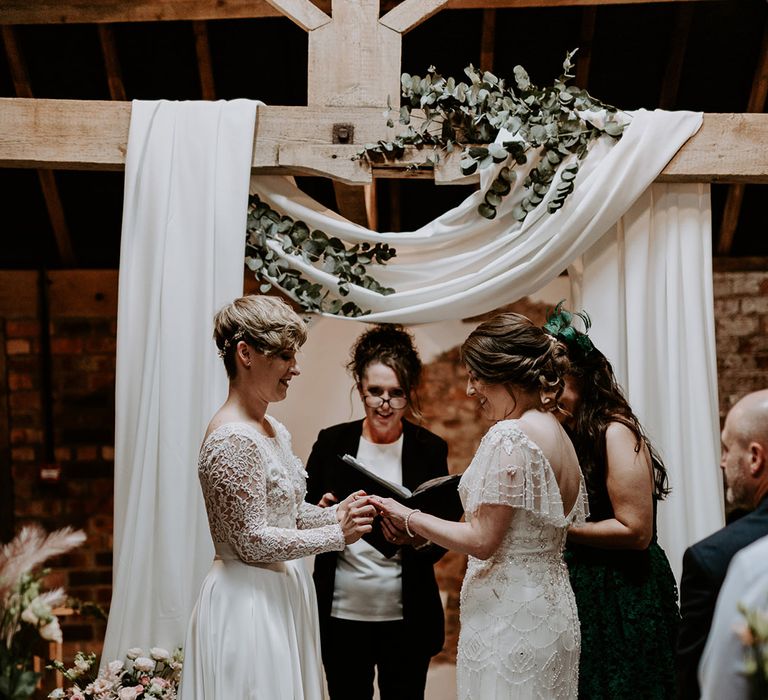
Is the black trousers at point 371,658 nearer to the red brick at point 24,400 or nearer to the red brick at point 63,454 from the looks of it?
the red brick at point 63,454

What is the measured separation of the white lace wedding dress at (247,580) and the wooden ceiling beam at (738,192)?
3431 mm

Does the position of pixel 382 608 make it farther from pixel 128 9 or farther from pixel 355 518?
pixel 128 9

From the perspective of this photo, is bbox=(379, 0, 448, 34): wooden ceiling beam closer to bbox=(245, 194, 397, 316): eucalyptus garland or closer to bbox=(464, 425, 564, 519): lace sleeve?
bbox=(245, 194, 397, 316): eucalyptus garland

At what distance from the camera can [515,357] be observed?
2.60m

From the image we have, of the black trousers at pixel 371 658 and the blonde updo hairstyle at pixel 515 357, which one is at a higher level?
the blonde updo hairstyle at pixel 515 357

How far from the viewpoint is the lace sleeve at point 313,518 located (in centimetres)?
284

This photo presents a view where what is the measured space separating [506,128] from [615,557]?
4.86 feet

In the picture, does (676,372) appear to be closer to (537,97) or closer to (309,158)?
(537,97)

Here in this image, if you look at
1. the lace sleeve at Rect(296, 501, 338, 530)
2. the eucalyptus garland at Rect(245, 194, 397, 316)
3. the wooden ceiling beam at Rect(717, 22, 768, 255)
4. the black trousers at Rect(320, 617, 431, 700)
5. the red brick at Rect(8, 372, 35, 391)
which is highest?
the wooden ceiling beam at Rect(717, 22, 768, 255)

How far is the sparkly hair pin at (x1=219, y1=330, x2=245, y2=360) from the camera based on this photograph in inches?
100

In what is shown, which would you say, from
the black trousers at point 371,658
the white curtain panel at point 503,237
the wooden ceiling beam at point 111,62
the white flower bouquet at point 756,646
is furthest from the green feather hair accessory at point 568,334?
the wooden ceiling beam at point 111,62

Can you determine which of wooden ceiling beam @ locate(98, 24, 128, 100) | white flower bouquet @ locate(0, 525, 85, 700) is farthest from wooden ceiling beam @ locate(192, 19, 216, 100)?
white flower bouquet @ locate(0, 525, 85, 700)

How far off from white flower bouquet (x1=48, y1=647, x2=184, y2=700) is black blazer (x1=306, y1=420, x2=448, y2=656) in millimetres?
582

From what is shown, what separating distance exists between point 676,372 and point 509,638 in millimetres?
1316
